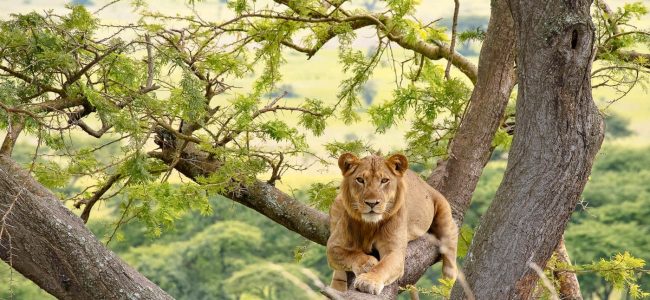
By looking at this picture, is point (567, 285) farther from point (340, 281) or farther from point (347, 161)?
point (347, 161)

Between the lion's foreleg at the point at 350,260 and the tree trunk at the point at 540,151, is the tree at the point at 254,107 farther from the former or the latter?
the lion's foreleg at the point at 350,260

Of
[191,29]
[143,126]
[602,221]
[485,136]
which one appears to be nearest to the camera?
[143,126]

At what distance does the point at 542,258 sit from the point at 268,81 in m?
4.85

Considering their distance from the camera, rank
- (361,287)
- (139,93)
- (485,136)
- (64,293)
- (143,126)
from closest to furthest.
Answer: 1. (64,293)
2. (361,287)
3. (139,93)
4. (143,126)
5. (485,136)

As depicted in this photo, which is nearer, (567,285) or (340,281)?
(340,281)

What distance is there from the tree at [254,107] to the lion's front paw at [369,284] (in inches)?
9.7

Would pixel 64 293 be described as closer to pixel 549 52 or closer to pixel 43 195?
pixel 43 195

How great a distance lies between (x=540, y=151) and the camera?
4762 mm

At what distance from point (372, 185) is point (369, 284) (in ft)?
2.44

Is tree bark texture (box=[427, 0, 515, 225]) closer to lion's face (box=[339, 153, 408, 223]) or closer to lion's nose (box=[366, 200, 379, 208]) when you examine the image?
lion's face (box=[339, 153, 408, 223])

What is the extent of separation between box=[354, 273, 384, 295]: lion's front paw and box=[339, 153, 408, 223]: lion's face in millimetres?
564

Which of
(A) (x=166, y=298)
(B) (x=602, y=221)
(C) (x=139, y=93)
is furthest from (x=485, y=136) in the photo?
→ (B) (x=602, y=221)

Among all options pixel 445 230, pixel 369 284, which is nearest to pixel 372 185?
pixel 369 284

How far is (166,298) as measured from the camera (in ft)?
16.6
